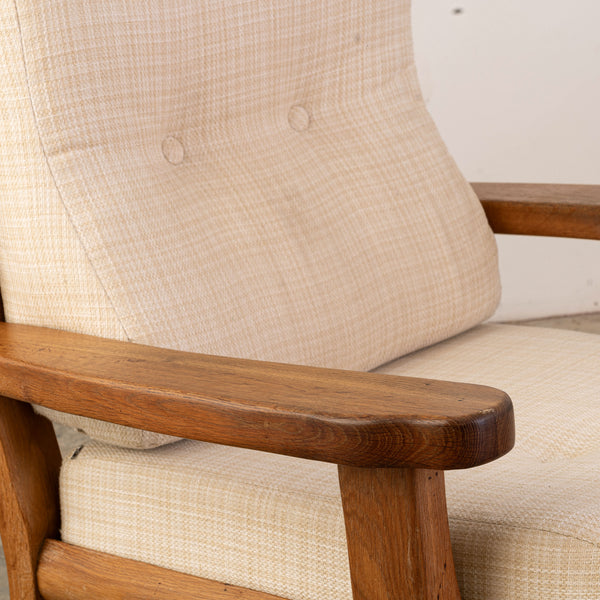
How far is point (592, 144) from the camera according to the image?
250 centimetres

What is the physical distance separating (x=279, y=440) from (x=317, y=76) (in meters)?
0.65

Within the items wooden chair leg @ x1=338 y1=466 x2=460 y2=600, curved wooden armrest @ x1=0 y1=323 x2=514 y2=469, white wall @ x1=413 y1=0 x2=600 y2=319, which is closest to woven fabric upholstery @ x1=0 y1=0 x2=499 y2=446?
curved wooden armrest @ x1=0 y1=323 x2=514 y2=469

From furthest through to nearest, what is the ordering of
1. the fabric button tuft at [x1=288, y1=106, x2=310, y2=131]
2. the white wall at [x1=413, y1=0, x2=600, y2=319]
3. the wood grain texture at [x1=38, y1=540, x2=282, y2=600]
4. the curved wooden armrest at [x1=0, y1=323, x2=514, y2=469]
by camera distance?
the white wall at [x1=413, y1=0, x2=600, y2=319]
the fabric button tuft at [x1=288, y1=106, x2=310, y2=131]
the wood grain texture at [x1=38, y1=540, x2=282, y2=600]
the curved wooden armrest at [x1=0, y1=323, x2=514, y2=469]

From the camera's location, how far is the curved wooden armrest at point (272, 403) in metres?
0.60

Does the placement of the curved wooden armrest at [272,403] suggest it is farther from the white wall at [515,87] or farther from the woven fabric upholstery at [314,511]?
the white wall at [515,87]

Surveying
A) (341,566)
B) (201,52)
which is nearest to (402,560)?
(341,566)

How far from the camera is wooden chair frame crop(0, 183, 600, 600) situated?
0.60 metres

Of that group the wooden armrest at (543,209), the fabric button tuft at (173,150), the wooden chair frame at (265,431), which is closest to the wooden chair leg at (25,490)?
the wooden chair frame at (265,431)

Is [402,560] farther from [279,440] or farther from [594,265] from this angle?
[594,265]

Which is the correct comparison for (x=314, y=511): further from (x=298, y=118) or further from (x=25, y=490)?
(x=298, y=118)

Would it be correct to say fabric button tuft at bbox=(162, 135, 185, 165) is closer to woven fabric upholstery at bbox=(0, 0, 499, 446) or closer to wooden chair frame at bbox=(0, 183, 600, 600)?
woven fabric upholstery at bbox=(0, 0, 499, 446)

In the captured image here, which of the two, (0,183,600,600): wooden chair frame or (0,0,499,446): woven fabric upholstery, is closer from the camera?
(0,183,600,600): wooden chair frame

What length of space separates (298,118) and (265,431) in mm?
602

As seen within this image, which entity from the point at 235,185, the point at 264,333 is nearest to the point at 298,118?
the point at 235,185
